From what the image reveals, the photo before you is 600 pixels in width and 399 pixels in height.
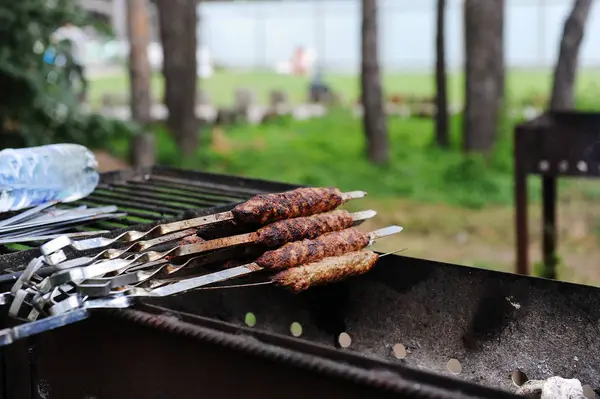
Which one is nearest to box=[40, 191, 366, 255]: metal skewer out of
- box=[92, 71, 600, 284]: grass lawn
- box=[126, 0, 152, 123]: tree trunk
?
box=[92, 71, 600, 284]: grass lawn

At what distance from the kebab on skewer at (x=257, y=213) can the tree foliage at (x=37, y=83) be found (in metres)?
4.76

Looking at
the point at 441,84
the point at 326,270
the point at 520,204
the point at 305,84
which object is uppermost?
the point at 305,84

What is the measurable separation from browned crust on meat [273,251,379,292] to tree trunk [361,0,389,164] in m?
10.8

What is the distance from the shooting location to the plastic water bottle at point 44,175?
10.8 feet

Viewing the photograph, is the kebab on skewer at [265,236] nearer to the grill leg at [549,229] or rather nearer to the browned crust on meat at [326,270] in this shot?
the browned crust on meat at [326,270]

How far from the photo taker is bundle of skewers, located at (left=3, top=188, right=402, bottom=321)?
7.43 feet

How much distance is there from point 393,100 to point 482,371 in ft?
67.1

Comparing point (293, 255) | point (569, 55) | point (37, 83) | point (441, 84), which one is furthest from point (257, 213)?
point (441, 84)

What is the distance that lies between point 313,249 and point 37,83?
5.11 meters

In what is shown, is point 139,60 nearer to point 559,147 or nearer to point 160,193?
point 559,147

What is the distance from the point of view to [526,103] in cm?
1880

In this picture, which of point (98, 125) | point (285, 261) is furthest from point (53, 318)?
point (98, 125)

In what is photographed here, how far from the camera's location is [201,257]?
275 centimetres

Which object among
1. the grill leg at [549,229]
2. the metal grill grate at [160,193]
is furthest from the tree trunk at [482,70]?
the metal grill grate at [160,193]
